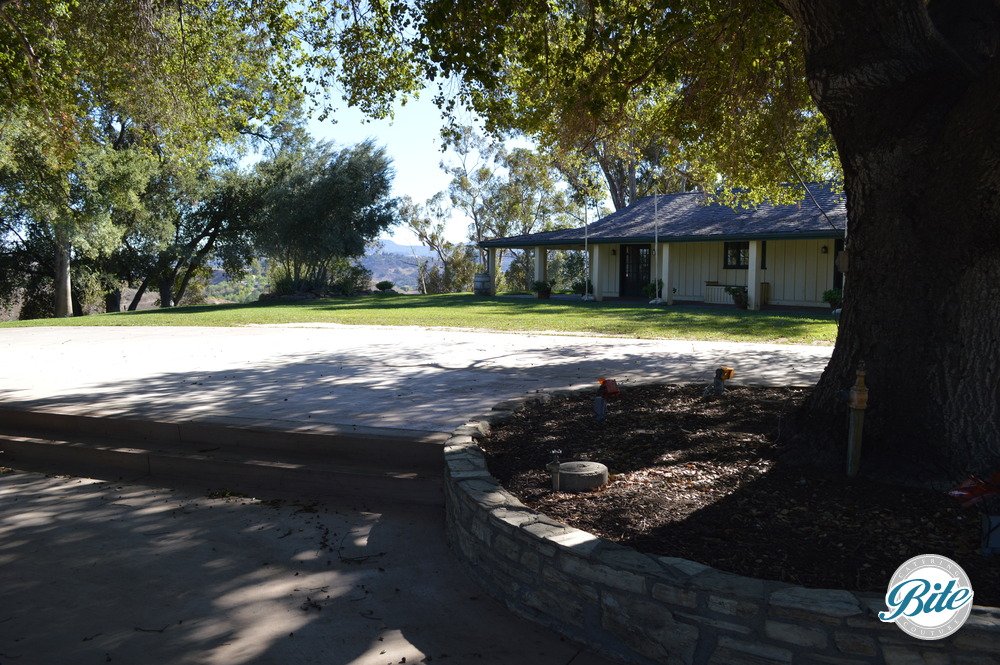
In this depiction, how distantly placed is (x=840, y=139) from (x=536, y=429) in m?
2.88

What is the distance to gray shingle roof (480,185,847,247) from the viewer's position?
21.1 m

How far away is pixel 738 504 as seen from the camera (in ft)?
12.6

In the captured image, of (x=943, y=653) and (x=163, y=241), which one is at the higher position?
(x=163, y=241)

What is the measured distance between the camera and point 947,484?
3896 mm

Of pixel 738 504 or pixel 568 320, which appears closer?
pixel 738 504

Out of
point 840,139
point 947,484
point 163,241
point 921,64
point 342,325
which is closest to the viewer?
point 947,484

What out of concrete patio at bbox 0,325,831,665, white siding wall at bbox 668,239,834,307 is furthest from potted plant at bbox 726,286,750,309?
concrete patio at bbox 0,325,831,665

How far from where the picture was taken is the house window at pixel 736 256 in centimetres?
2409

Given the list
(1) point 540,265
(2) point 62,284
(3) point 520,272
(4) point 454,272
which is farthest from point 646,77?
(4) point 454,272

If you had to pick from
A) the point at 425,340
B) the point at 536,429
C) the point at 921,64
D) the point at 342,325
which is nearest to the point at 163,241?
the point at 342,325

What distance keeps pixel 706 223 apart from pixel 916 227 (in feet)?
67.5

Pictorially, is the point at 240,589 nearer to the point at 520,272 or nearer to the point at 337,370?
the point at 337,370

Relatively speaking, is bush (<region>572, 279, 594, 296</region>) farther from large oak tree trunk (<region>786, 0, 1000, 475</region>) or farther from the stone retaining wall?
the stone retaining wall

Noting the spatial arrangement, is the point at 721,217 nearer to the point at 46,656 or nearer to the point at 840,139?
the point at 840,139
